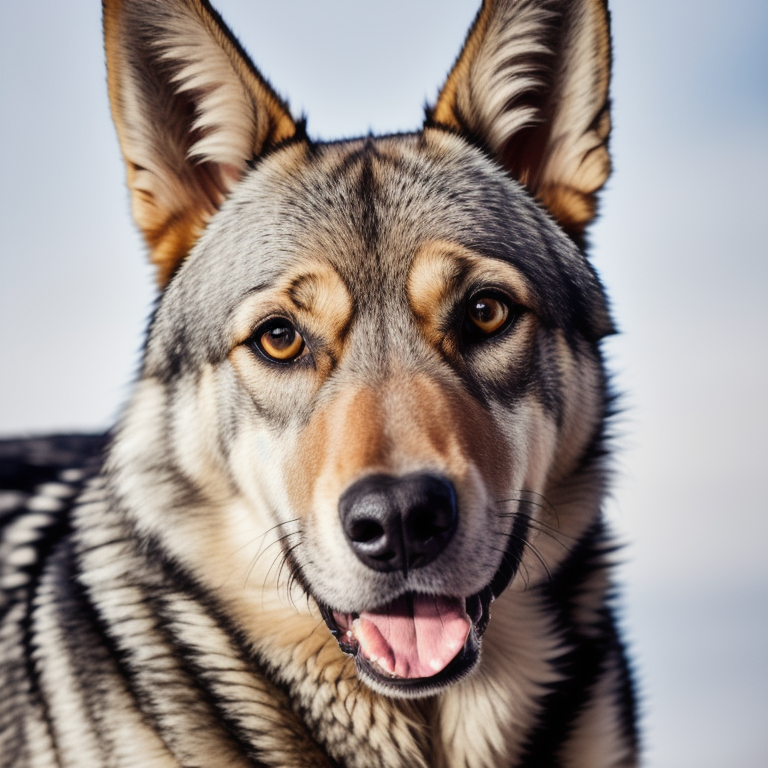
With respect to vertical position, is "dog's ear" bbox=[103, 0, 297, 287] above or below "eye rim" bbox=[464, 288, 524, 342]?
above

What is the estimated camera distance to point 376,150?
2.98m

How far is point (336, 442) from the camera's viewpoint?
2.31m

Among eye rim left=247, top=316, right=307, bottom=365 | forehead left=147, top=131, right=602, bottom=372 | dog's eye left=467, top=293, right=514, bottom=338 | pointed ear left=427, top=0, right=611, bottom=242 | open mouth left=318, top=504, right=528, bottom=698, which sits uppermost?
pointed ear left=427, top=0, right=611, bottom=242

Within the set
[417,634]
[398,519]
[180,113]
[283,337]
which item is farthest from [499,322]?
[180,113]

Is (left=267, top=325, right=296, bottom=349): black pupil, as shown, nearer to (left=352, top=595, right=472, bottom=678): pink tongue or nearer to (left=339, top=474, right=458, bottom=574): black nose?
(left=339, top=474, right=458, bottom=574): black nose

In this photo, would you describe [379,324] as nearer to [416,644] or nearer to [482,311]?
[482,311]

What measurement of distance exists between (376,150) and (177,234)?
2.36 feet

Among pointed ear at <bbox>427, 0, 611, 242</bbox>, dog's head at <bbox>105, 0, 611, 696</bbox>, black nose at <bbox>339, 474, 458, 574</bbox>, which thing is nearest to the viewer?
black nose at <bbox>339, 474, 458, 574</bbox>

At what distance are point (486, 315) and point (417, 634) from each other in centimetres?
94

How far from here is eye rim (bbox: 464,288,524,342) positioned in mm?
2631

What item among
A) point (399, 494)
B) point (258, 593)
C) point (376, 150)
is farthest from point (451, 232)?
point (258, 593)

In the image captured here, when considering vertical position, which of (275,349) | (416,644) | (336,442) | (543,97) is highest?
(543,97)

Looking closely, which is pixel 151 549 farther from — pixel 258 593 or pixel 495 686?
pixel 495 686

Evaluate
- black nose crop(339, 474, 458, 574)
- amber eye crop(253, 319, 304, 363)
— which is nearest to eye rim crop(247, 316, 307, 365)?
amber eye crop(253, 319, 304, 363)
